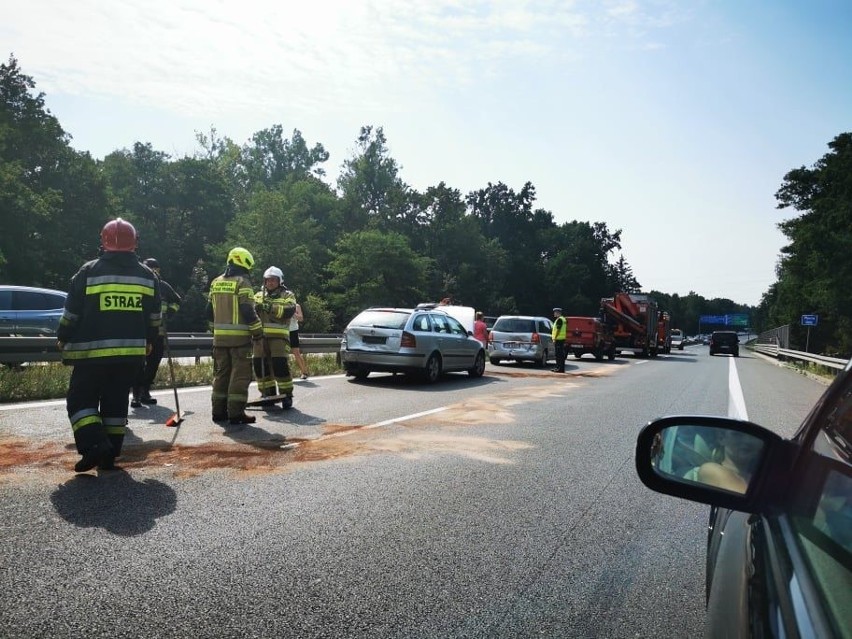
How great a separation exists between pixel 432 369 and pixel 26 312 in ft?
37.0

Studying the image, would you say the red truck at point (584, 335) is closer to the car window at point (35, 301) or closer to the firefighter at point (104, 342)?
the car window at point (35, 301)

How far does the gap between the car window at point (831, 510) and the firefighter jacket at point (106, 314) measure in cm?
530

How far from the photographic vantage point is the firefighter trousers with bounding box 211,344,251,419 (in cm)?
820

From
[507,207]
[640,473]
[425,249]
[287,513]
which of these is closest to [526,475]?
[287,513]

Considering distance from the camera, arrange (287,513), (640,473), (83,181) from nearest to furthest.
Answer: (640,473), (287,513), (83,181)

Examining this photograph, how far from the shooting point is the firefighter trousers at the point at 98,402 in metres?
5.46

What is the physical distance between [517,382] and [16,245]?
3750 cm

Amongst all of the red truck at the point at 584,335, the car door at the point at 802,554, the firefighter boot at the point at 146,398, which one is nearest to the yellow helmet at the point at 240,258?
the firefighter boot at the point at 146,398

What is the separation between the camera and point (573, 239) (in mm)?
106062

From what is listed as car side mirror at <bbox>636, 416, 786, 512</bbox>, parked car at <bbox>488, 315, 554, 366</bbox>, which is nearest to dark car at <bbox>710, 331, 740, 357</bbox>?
parked car at <bbox>488, 315, 554, 366</bbox>

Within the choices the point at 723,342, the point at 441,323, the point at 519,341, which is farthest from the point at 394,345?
the point at 723,342

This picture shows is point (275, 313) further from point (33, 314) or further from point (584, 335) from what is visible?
point (584, 335)

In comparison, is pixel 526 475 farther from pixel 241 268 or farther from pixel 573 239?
pixel 573 239

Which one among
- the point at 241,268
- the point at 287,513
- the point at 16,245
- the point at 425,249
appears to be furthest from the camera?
the point at 425,249
